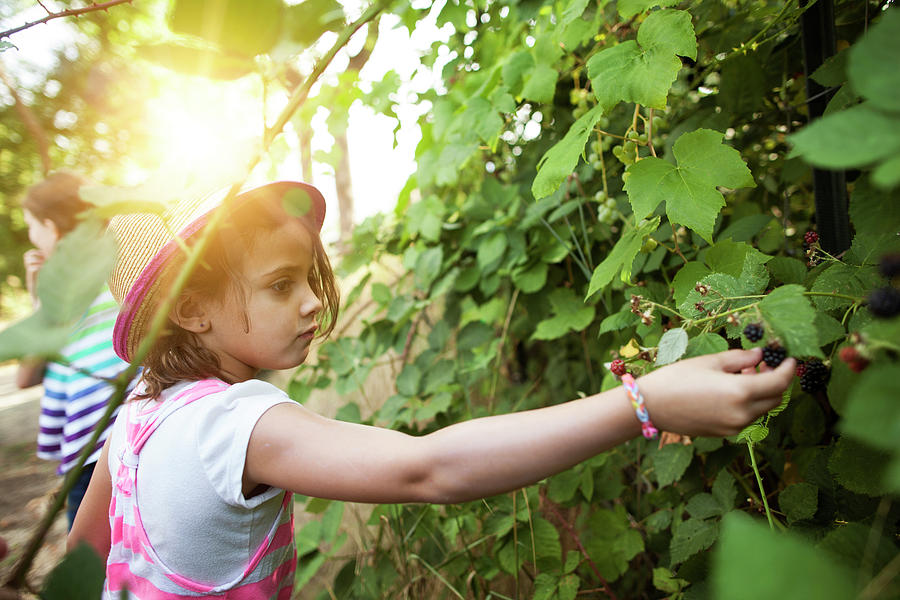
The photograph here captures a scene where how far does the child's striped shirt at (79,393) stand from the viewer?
1.71 metres

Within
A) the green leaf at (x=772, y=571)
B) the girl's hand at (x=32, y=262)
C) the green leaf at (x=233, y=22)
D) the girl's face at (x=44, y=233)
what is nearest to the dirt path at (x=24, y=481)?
the girl's hand at (x=32, y=262)

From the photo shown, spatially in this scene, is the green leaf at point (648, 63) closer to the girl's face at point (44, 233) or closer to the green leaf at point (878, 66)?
the green leaf at point (878, 66)

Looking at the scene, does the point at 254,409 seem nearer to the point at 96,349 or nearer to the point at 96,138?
the point at 96,349

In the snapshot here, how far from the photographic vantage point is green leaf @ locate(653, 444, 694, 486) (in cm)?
109

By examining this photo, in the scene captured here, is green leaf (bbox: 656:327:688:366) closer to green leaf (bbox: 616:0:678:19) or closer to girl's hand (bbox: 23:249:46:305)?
green leaf (bbox: 616:0:678:19)

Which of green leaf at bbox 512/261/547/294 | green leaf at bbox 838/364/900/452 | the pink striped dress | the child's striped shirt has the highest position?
green leaf at bbox 838/364/900/452

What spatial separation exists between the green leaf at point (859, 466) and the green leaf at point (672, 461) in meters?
0.41

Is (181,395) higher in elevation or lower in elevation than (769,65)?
lower

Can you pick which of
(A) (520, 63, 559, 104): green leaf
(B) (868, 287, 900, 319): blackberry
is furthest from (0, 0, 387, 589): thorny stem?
(A) (520, 63, 559, 104): green leaf

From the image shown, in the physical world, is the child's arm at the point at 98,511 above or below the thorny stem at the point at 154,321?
below

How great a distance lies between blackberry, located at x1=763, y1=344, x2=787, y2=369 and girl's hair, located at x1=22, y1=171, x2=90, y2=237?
6.99 feet

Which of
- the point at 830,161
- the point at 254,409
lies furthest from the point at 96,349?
the point at 830,161

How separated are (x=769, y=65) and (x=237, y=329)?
1.18m

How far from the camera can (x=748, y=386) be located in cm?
47
